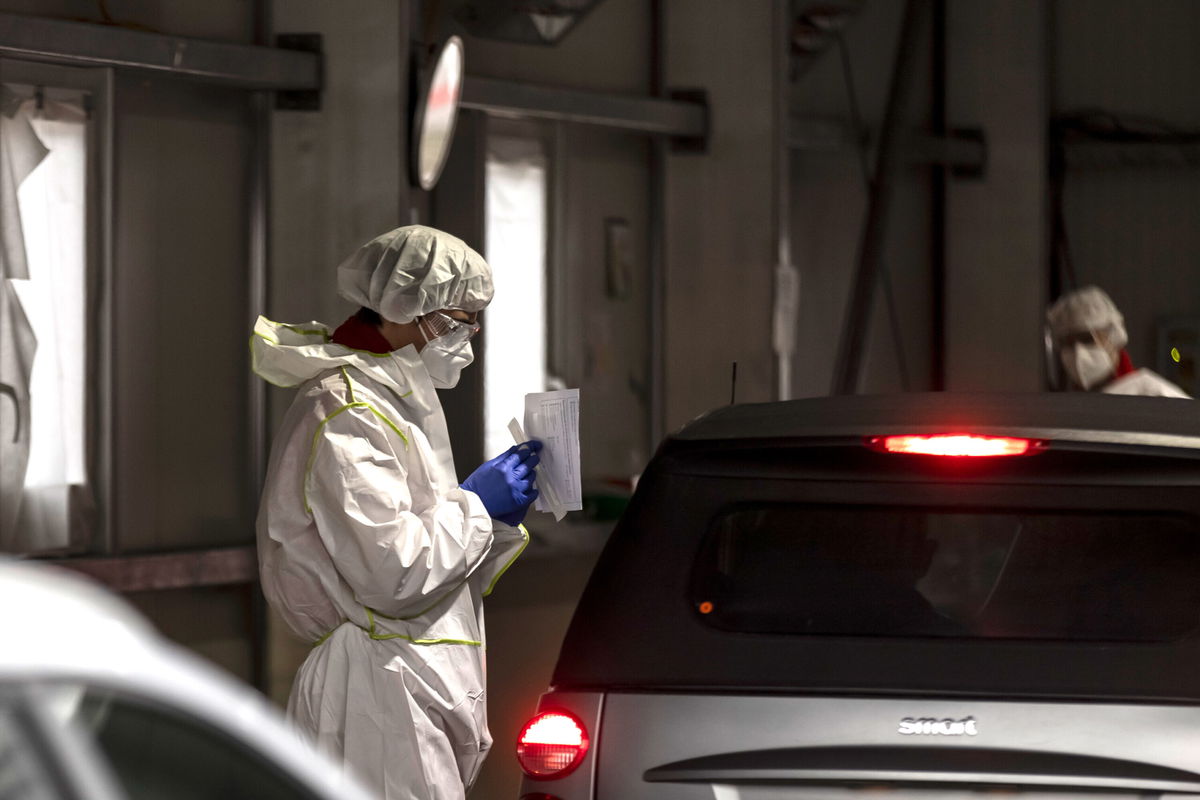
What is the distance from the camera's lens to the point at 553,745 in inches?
110

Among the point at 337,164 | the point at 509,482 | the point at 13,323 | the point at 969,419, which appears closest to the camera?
the point at 969,419

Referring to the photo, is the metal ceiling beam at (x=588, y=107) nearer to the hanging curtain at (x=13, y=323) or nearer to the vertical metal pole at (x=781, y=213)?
the vertical metal pole at (x=781, y=213)

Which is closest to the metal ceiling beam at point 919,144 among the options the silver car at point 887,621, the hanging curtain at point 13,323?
the hanging curtain at point 13,323

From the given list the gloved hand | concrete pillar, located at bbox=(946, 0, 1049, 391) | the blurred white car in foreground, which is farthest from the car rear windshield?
concrete pillar, located at bbox=(946, 0, 1049, 391)

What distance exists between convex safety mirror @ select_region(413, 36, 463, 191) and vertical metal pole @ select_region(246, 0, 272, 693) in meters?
0.49

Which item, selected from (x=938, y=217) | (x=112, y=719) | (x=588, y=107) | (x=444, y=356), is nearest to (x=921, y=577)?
(x=444, y=356)

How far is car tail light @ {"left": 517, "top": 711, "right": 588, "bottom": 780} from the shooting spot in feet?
9.08

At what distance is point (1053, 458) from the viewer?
2.84m

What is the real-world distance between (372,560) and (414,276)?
62cm

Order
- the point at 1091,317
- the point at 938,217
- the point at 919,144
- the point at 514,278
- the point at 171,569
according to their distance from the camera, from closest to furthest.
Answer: the point at 171,569 < the point at 1091,317 < the point at 514,278 < the point at 919,144 < the point at 938,217

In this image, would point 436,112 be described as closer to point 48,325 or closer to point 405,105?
point 405,105

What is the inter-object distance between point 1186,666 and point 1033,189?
8087 mm

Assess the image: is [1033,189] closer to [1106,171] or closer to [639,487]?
[1106,171]

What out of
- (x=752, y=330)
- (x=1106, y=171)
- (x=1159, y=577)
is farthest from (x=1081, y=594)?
(x=1106, y=171)
